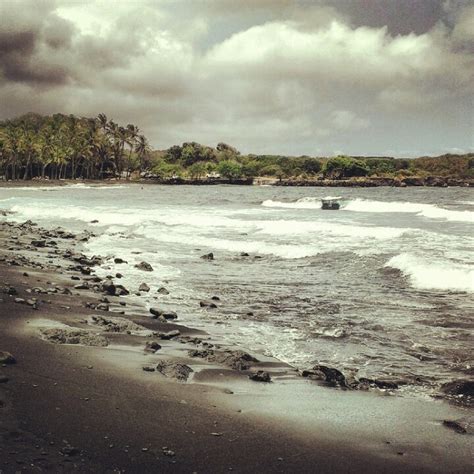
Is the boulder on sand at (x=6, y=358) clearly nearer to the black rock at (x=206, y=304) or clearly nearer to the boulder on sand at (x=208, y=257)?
the black rock at (x=206, y=304)

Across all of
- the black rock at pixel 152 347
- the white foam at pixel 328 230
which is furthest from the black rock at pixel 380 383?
the white foam at pixel 328 230

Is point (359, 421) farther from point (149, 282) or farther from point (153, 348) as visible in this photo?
point (149, 282)

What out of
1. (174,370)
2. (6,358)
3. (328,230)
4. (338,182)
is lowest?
(174,370)

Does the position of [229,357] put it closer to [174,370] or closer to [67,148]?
[174,370]

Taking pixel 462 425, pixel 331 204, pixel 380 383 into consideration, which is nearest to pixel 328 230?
pixel 380 383

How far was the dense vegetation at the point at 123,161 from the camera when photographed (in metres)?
Answer: 98.8

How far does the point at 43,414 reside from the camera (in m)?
3.86

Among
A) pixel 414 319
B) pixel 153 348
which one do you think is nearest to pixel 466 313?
pixel 414 319

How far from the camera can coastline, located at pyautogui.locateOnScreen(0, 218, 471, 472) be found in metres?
3.50

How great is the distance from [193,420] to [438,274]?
9.22m

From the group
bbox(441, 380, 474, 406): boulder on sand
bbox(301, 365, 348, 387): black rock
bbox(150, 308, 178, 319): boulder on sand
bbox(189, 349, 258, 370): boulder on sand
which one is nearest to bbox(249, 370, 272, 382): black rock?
bbox(189, 349, 258, 370): boulder on sand

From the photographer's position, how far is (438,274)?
11.8 meters

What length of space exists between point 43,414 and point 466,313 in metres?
7.55

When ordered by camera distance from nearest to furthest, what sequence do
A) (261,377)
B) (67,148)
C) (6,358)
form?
(6,358) < (261,377) < (67,148)
